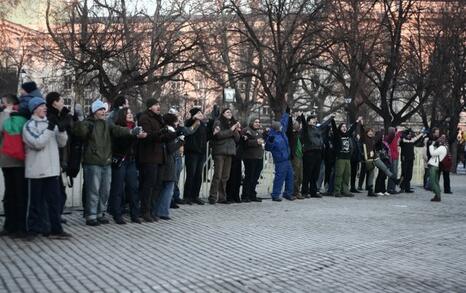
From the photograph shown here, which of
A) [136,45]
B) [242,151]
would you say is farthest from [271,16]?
[242,151]

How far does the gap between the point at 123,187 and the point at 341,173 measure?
8.01 m

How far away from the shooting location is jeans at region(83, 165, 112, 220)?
10.6m

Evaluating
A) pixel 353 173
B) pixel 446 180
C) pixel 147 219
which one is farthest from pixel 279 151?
pixel 446 180

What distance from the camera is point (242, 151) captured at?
1545 cm

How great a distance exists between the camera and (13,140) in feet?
30.0

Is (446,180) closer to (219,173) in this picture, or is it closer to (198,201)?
(219,173)

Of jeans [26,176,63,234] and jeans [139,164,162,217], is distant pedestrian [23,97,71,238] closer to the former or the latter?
jeans [26,176,63,234]

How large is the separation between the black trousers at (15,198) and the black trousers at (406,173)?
553 inches

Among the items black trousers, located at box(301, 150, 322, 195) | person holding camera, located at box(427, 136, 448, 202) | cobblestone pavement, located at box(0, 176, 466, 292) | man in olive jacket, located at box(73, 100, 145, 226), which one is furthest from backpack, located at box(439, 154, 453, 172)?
man in olive jacket, located at box(73, 100, 145, 226)

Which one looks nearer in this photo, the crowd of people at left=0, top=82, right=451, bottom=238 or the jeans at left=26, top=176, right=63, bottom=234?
the jeans at left=26, top=176, right=63, bottom=234

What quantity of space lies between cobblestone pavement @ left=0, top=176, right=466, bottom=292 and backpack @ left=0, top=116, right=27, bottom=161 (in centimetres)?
115

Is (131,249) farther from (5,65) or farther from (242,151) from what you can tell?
(5,65)

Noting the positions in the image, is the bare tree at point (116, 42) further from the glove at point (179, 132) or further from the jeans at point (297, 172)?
the glove at point (179, 132)

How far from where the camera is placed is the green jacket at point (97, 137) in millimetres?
10484
